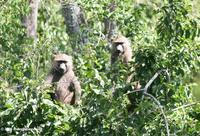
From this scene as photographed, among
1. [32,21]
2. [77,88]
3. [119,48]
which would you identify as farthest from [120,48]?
[32,21]

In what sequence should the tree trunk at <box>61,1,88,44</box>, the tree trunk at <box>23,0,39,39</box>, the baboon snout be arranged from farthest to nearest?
1. the tree trunk at <box>23,0,39,39</box>
2. the tree trunk at <box>61,1,88,44</box>
3. the baboon snout

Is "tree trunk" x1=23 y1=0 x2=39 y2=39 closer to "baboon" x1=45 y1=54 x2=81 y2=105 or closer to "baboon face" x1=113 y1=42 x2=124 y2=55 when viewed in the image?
"baboon face" x1=113 y1=42 x2=124 y2=55

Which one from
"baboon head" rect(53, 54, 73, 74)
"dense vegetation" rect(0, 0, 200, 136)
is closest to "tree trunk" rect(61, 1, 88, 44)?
"baboon head" rect(53, 54, 73, 74)

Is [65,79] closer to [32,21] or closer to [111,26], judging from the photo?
[111,26]

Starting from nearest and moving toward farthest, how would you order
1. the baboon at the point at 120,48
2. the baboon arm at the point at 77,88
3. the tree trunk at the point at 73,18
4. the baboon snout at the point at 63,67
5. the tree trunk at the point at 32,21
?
the baboon arm at the point at 77,88 < the baboon snout at the point at 63,67 < the baboon at the point at 120,48 < the tree trunk at the point at 73,18 < the tree trunk at the point at 32,21

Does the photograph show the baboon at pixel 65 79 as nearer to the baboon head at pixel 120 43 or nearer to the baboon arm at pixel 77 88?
the baboon arm at pixel 77 88

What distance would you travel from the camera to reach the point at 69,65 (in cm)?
905

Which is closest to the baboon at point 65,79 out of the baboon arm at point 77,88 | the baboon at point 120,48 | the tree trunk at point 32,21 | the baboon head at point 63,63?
the baboon head at point 63,63

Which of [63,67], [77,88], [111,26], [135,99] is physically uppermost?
[111,26]

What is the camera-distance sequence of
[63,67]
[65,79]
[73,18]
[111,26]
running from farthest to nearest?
[111,26], [73,18], [63,67], [65,79]

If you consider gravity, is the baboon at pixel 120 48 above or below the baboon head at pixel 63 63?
above

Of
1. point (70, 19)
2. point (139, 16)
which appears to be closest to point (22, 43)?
point (70, 19)

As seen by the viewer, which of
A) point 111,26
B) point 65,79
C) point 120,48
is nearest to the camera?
point 65,79

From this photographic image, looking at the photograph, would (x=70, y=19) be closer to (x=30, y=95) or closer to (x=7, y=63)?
(x=7, y=63)
